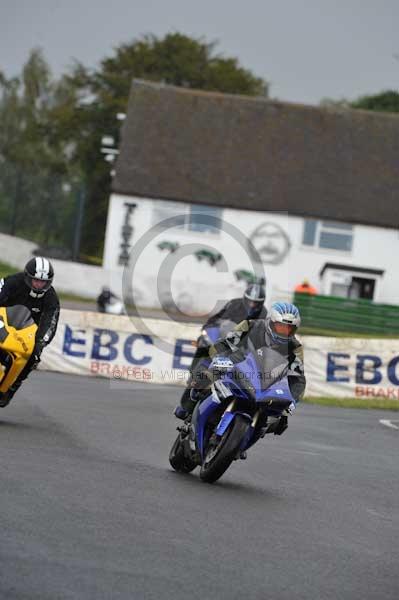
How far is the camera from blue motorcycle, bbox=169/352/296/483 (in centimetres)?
1016

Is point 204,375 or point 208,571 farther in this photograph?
point 204,375

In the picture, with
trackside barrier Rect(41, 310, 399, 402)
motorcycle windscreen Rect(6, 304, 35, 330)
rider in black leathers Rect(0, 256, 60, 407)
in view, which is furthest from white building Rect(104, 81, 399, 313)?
motorcycle windscreen Rect(6, 304, 35, 330)

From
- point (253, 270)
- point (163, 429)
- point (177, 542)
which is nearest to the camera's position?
point (177, 542)

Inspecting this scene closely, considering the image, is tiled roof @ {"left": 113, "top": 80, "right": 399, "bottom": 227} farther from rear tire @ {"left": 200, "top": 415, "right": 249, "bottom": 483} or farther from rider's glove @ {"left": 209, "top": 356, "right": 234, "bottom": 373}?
rear tire @ {"left": 200, "top": 415, "right": 249, "bottom": 483}

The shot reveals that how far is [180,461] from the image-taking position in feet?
37.0

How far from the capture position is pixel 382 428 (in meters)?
19.5

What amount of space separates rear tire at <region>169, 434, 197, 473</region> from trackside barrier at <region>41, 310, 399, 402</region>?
13024 millimetres

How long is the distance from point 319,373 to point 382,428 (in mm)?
5407

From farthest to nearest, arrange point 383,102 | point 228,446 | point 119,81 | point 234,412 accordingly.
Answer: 1. point 383,102
2. point 119,81
3. point 234,412
4. point 228,446

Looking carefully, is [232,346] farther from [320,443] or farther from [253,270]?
[253,270]

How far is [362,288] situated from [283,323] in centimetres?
4346

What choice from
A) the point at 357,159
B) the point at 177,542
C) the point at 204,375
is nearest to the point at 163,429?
the point at 204,375

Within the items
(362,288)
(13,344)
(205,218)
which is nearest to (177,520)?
(13,344)

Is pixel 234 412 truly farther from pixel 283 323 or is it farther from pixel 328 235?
pixel 328 235
